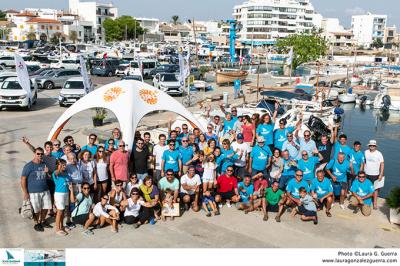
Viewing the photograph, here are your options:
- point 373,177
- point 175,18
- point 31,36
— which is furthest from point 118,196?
point 175,18

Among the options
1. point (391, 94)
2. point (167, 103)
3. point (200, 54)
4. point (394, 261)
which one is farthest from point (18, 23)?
point (394, 261)

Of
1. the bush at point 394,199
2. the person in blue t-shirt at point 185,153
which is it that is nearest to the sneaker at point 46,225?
the person in blue t-shirt at point 185,153

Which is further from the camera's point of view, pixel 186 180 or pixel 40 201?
pixel 186 180

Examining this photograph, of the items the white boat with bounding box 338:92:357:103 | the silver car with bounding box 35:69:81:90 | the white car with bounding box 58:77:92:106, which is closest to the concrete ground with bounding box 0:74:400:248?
the white car with bounding box 58:77:92:106

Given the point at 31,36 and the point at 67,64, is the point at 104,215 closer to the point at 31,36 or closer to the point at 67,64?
the point at 67,64

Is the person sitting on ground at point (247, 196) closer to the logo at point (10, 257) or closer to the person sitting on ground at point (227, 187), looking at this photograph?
the person sitting on ground at point (227, 187)

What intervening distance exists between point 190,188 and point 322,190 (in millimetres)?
3157

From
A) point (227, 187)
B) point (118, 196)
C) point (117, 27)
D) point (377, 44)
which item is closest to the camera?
point (118, 196)

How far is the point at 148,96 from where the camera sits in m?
12.2

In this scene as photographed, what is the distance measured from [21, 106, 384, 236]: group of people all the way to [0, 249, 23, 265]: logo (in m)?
2.24

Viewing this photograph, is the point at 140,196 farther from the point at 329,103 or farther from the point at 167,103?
the point at 329,103

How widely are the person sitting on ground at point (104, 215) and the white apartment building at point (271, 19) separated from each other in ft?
409

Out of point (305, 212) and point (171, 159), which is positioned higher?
point (171, 159)

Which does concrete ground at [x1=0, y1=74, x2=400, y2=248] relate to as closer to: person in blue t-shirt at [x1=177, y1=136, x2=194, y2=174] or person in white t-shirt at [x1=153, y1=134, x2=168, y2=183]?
person in blue t-shirt at [x1=177, y1=136, x2=194, y2=174]
